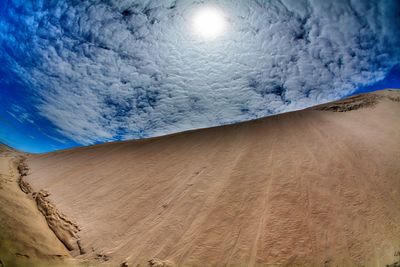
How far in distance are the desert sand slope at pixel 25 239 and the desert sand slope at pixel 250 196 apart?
18.3 inches

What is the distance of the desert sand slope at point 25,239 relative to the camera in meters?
2.69

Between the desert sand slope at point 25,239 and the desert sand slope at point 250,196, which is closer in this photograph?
the desert sand slope at point 25,239

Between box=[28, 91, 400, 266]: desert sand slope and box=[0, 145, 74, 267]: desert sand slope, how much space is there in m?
0.47

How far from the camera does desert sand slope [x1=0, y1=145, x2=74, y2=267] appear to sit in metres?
2.69

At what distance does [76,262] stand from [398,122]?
28.5 ft

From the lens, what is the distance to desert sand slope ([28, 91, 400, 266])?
321 cm

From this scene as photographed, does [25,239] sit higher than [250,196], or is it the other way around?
[250,196]

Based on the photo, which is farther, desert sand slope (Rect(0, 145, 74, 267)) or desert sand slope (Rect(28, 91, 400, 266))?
desert sand slope (Rect(28, 91, 400, 266))

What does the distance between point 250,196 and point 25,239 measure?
3.61 metres

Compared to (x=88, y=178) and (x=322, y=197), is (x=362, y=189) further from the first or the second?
(x=88, y=178)

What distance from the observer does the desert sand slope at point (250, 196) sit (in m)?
3.21

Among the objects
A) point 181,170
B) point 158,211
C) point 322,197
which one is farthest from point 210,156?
point 322,197

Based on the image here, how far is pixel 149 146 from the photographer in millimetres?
→ 7945

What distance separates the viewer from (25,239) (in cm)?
300
